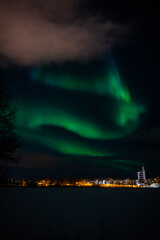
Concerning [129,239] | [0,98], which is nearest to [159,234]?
[129,239]

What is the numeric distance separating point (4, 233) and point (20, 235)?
168 cm

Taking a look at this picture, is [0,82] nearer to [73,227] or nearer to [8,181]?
[8,181]

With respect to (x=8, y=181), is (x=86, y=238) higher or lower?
lower

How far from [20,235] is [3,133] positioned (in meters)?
11.1

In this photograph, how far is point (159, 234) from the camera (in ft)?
70.3

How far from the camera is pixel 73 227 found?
2439 cm

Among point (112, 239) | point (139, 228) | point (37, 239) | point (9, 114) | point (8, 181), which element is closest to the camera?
point (8, 181)

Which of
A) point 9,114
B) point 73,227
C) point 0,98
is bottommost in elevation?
point 73,227

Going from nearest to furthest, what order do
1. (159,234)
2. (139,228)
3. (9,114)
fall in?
(9,114) < (159,234) < (139,228)

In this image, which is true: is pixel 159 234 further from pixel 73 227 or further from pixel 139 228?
pixel 73 227

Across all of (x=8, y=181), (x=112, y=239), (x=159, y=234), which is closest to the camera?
(x=8, y=181)

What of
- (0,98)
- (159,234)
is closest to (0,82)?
(0,98)

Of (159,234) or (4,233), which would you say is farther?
(159,234)

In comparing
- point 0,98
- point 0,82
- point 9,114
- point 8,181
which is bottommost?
point 8,181
